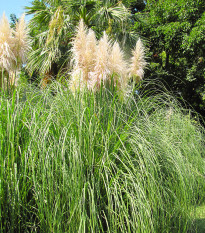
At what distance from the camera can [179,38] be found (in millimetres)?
11812

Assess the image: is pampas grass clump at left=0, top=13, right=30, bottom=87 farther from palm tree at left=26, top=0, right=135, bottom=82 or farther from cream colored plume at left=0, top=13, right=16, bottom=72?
palm tree at left=26, top=0, right=135, bottom=82

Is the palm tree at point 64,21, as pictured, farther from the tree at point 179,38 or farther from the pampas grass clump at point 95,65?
the pampas grass clump at point 95,65

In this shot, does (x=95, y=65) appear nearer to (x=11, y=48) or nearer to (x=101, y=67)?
(x=101, y=67)

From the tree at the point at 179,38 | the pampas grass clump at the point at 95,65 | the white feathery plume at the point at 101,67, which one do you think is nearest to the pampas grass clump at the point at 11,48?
the pampas grass clump at the point at 95,65

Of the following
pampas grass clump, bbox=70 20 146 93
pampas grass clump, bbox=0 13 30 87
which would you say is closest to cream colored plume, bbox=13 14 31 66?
pampas grass clump, bbox=0 13 30 87

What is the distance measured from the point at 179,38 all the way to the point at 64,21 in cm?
560

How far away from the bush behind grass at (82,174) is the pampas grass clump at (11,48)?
0.79 metres

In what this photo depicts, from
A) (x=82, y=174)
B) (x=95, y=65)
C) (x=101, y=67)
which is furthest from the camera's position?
(x=95, y=65)

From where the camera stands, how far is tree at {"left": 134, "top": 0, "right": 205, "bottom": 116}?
10648 millimetres

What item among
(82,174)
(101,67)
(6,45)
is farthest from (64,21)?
(82,174)

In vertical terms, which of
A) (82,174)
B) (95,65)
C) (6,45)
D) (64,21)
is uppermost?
(64,21)

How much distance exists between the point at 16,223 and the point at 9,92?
5.14 ft

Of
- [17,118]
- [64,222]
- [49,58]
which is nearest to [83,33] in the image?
[17,118]

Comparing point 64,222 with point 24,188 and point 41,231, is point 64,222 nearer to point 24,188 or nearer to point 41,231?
point 41,231
